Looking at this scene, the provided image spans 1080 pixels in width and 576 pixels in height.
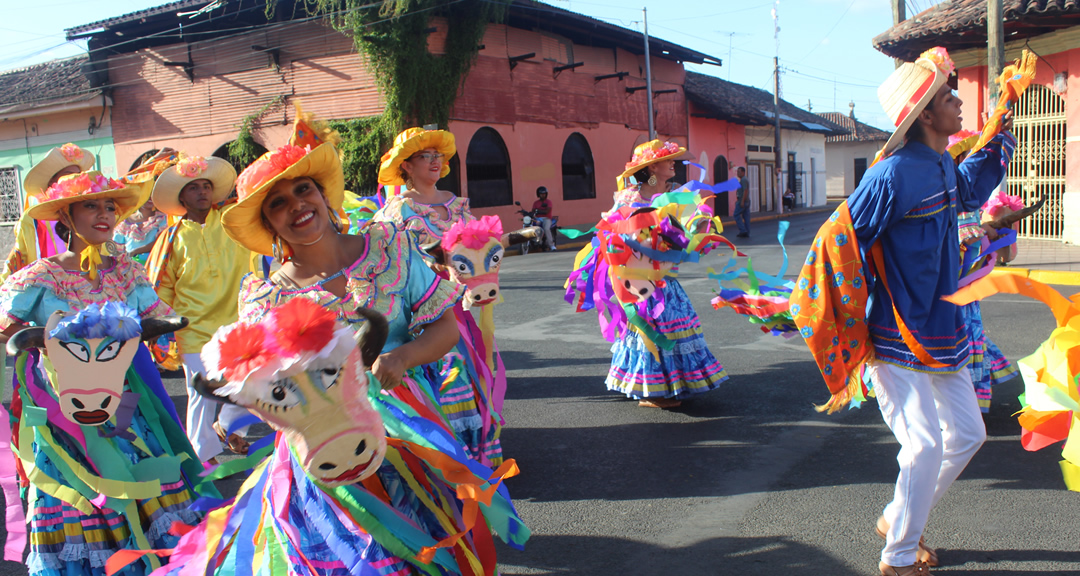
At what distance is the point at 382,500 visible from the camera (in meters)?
2.21

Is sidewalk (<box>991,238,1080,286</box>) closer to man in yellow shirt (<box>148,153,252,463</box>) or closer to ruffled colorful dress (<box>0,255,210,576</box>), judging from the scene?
man in yellow shirt (<box>148,153,252,463</box>)

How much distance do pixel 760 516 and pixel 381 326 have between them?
9.01 ft

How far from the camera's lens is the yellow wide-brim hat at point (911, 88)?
318 centimetres

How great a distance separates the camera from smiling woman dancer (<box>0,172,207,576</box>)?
3193 mm

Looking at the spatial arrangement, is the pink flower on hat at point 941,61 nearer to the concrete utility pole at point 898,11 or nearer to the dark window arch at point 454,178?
the concrete utility pole at point 898,11

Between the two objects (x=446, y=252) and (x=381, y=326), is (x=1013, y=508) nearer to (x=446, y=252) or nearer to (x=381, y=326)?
(x=446, y=252)

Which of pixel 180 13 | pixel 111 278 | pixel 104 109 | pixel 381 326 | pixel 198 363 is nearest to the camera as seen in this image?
pixel 381 326

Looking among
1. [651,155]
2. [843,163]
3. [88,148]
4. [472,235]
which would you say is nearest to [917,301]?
[472,235]

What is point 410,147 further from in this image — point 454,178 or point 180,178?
point 454,178

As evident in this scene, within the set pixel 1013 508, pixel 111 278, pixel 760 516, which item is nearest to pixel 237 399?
pixel 111 278

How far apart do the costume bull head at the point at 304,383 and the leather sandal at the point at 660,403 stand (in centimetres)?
436

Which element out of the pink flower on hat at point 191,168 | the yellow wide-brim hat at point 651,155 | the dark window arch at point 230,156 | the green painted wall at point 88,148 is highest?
the green painted wall at point 88,148

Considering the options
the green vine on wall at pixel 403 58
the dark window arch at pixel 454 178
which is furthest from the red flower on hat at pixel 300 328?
the dark window arch at pixel 454 178

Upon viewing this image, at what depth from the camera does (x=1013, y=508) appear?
13.1 ft
